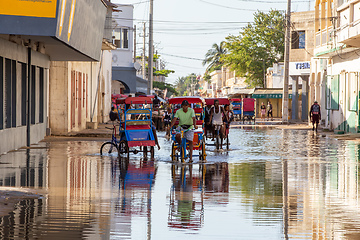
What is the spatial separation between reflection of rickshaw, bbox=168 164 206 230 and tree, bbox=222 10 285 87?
6154cm

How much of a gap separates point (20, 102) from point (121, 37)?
133 ft

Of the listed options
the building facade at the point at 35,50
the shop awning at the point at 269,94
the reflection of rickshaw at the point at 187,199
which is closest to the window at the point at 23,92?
the building facade at the point at 35,50

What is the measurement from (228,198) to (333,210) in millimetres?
1858

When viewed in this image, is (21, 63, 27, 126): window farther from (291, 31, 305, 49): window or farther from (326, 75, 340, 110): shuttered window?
(291, 31, 305, 49): window

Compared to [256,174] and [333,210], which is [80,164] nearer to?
[256,174]

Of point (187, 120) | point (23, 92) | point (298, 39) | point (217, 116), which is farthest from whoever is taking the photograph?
point (298, 39)

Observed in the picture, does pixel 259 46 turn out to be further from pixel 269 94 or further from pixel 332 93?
pixel 332 93

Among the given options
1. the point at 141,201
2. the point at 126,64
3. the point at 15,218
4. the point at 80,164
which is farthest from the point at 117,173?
the point at 126,64

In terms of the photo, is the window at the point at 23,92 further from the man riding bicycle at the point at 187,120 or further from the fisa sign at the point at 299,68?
the fisa sign at the point at 299,68

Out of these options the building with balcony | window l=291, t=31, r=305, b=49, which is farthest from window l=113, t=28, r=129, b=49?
the building with balcony

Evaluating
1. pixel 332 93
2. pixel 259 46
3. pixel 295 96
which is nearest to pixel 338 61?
pixel 332 93

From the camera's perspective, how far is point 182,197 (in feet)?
35.8

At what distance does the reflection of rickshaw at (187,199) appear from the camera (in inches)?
339

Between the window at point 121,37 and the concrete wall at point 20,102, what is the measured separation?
3423 centimetres
